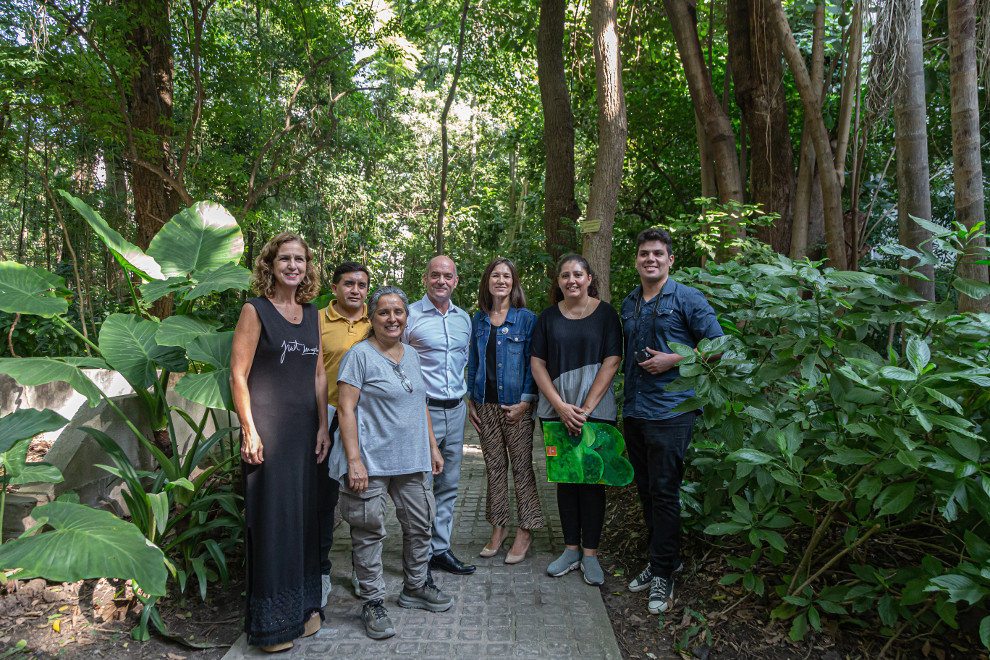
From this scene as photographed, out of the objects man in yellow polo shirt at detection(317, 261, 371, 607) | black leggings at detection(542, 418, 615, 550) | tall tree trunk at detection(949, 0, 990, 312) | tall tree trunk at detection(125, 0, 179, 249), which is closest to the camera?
man in yellow polo shirt at detection(317, 261, 371, 607)

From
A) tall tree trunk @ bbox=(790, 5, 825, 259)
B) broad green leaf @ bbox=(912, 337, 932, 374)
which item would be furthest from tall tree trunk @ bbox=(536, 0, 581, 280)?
broad green leaf @ bbox=(912, 337, 932, 374)

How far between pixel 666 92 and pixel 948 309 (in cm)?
891

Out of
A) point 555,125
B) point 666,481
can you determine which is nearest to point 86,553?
point 666,481

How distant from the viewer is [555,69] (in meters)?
7.92

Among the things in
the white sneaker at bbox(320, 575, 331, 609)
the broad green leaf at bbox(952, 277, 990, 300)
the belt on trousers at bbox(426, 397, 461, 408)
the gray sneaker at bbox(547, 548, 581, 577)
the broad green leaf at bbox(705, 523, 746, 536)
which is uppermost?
the broad green leaf at bbox(952, 277, 990, 300)

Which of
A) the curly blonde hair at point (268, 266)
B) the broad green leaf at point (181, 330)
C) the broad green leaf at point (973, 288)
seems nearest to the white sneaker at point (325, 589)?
the broad green leaf at point (181, 330)

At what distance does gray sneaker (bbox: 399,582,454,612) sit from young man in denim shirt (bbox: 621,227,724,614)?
113cm

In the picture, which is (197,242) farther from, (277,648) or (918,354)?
(918,354)

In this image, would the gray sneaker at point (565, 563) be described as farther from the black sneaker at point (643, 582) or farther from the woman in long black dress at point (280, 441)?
the woman in long black dress at point (280, 441)

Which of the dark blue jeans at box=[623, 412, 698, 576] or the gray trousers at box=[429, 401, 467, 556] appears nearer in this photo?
the dark blue jeans at box=[623, 412, 698, 576]

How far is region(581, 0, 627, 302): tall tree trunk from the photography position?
213 inches

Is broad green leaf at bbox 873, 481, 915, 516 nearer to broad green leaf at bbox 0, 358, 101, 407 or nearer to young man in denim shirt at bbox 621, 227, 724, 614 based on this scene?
young man in denim shirt at bbox 621, 227, 724, 614

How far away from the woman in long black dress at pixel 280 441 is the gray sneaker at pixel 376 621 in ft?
0.94

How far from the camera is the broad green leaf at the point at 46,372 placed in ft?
10.4
